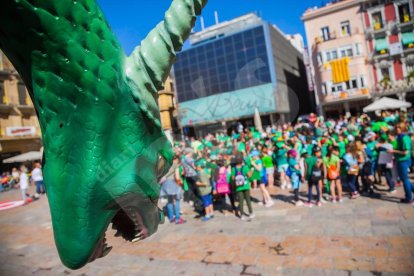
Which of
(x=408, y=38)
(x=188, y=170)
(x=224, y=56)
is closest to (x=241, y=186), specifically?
(x=188, y=170)

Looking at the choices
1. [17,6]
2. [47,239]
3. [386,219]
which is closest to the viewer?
[17,6]

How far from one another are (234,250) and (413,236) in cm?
286

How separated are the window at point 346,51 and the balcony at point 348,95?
360 cm

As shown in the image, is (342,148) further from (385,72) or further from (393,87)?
(385,72)

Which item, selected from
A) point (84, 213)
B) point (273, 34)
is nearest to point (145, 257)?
point (84, 213)

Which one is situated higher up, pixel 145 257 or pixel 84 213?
pixel 84 213

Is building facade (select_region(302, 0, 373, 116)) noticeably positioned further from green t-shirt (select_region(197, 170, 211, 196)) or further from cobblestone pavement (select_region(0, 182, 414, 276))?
green t-shirt (select_region(197, 170, 211, 196))

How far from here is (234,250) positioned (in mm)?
5301

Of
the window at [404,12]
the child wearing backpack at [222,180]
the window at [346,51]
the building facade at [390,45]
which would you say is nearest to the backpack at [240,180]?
the child wearing backpack at [222,180]

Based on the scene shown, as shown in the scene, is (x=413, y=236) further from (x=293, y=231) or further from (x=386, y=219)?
(x=293, y=231)

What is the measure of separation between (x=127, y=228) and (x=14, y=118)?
3098 centimetres

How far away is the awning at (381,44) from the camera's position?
3008cm

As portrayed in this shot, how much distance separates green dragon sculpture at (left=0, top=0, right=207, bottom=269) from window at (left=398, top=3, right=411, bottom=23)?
35.4m

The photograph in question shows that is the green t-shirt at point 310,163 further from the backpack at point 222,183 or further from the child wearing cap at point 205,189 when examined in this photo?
the child wearing cap at point 205,189
